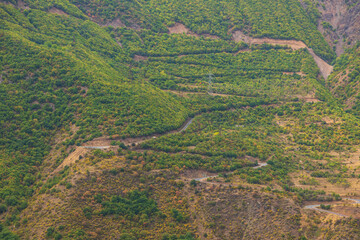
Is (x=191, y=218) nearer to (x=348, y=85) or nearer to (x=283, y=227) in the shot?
(x=283, y=227)

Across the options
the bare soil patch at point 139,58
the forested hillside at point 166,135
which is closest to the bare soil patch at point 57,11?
the forested hillside at point 166,135

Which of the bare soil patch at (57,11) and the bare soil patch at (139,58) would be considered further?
the bare soil patch at (139,58)

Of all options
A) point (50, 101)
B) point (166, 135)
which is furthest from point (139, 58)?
point (166, 135)

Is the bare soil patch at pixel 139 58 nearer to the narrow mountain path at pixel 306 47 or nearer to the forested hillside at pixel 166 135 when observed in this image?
the forested hillside at pixel 166 135

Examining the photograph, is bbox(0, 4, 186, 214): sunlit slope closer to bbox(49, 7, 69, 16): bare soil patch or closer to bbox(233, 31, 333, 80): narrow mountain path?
bbox(49, 7, 69, 16): bare soil patch

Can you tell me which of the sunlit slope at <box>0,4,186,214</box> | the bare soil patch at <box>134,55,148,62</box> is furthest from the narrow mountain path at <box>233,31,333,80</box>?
the sunlit slope at <box>0,4,186,214</box>

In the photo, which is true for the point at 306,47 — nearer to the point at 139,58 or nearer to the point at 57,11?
the point at 139,58

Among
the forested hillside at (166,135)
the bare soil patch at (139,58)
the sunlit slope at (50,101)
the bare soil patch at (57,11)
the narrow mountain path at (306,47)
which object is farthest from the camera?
the narrow mountain path at (306,47)

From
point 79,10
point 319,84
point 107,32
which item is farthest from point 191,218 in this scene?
point 79,10
